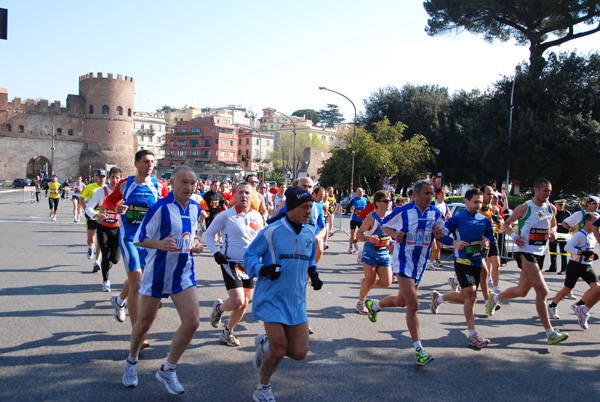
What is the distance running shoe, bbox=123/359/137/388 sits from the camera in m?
4.32

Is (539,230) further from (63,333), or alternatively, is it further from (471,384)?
(63,333)

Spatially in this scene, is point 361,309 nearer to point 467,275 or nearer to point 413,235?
point 467,275

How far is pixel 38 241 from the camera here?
14.2 metres

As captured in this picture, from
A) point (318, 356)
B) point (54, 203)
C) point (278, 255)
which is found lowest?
point (318, 356)

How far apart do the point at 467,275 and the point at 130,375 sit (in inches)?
151

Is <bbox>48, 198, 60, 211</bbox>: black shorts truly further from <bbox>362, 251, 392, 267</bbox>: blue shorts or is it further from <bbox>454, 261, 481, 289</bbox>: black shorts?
<bbox>454, 261, 481, 289</bbox>: black shorts

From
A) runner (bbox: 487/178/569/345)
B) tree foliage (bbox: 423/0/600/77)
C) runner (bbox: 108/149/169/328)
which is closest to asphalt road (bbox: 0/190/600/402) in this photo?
runner (bbox: 487/178/569/345)

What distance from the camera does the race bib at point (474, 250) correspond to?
6051 millimetres

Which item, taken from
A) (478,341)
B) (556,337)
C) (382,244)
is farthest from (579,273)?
(382,244)

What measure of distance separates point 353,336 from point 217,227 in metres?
2.06

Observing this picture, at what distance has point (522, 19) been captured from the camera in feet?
116

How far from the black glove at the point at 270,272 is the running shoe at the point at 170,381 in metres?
1.29

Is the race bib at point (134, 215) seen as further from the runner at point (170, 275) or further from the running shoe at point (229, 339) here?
the running shoe at point (229, 339)

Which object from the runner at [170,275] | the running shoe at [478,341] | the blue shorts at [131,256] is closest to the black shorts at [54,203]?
the blue shorts at [131,256]
